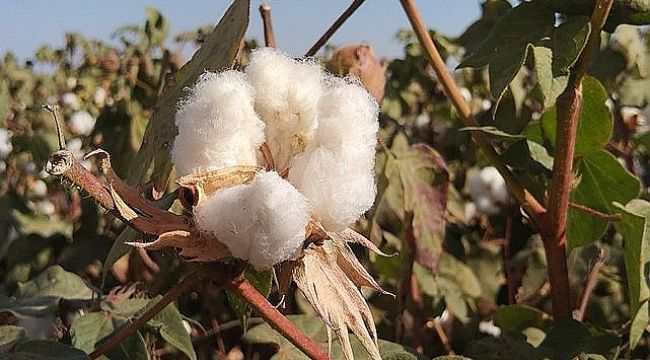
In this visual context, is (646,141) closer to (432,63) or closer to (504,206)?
(432,63)

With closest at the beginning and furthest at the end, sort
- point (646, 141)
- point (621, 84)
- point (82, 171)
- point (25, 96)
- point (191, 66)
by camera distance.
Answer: point (82, 171), point (191, 66), point (646, 141), point (621, 84), point (25, 96)

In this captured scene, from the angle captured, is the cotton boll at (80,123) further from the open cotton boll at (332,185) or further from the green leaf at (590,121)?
the open cotton boll at (332,185)

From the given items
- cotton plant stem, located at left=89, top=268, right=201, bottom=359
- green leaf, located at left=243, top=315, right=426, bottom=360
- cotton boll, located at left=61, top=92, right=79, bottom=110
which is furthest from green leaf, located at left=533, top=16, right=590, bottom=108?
cotton boll, located at left=61, top=92, right=79, bottom=110

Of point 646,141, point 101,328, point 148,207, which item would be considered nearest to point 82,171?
point 148,207

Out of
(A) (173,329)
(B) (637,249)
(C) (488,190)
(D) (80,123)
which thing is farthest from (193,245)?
(D) (80,123)

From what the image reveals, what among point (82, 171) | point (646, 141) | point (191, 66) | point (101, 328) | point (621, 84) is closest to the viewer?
point (82, 171)

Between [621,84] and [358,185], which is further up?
[358,185]
